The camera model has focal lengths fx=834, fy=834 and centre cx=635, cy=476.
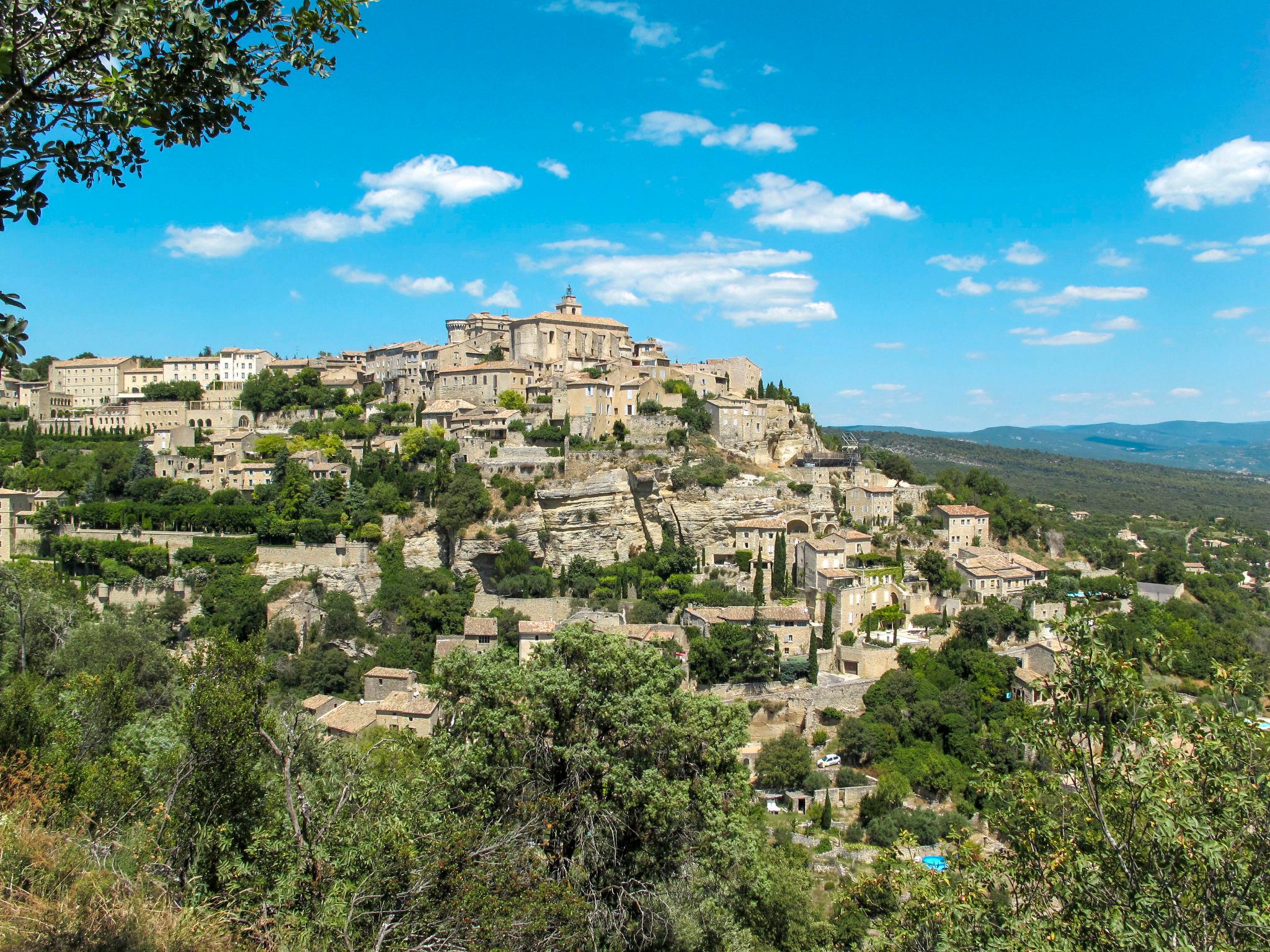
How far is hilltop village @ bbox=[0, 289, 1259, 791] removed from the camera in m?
31.2

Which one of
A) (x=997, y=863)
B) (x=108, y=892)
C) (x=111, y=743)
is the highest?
(x=108, y=892)

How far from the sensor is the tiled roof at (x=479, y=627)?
31.5 m

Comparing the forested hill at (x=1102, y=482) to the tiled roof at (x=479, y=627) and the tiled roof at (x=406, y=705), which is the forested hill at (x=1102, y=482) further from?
the tiled roof at (x=406, y=705)

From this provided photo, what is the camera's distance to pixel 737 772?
12.3m

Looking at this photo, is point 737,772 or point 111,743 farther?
point 111,743

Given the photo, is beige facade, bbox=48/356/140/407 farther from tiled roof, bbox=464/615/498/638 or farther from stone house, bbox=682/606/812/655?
stone house, bbox=682/606/812/655

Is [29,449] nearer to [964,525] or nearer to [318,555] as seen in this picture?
[318,555]

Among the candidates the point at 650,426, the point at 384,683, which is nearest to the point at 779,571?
the point at 650,426

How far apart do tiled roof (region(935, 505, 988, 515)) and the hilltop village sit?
205 millimetres

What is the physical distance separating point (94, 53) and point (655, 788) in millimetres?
9624

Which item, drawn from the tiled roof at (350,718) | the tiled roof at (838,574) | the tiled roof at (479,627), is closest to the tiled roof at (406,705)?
the tiled roof at (350,718)

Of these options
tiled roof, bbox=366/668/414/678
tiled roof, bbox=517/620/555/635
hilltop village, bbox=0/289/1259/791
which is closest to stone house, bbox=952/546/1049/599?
hilltop village, bbox=0/289/1259/791

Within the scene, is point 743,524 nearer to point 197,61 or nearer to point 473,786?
point 473,786

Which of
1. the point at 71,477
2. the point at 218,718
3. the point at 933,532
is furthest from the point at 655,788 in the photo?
the point at 71,477
